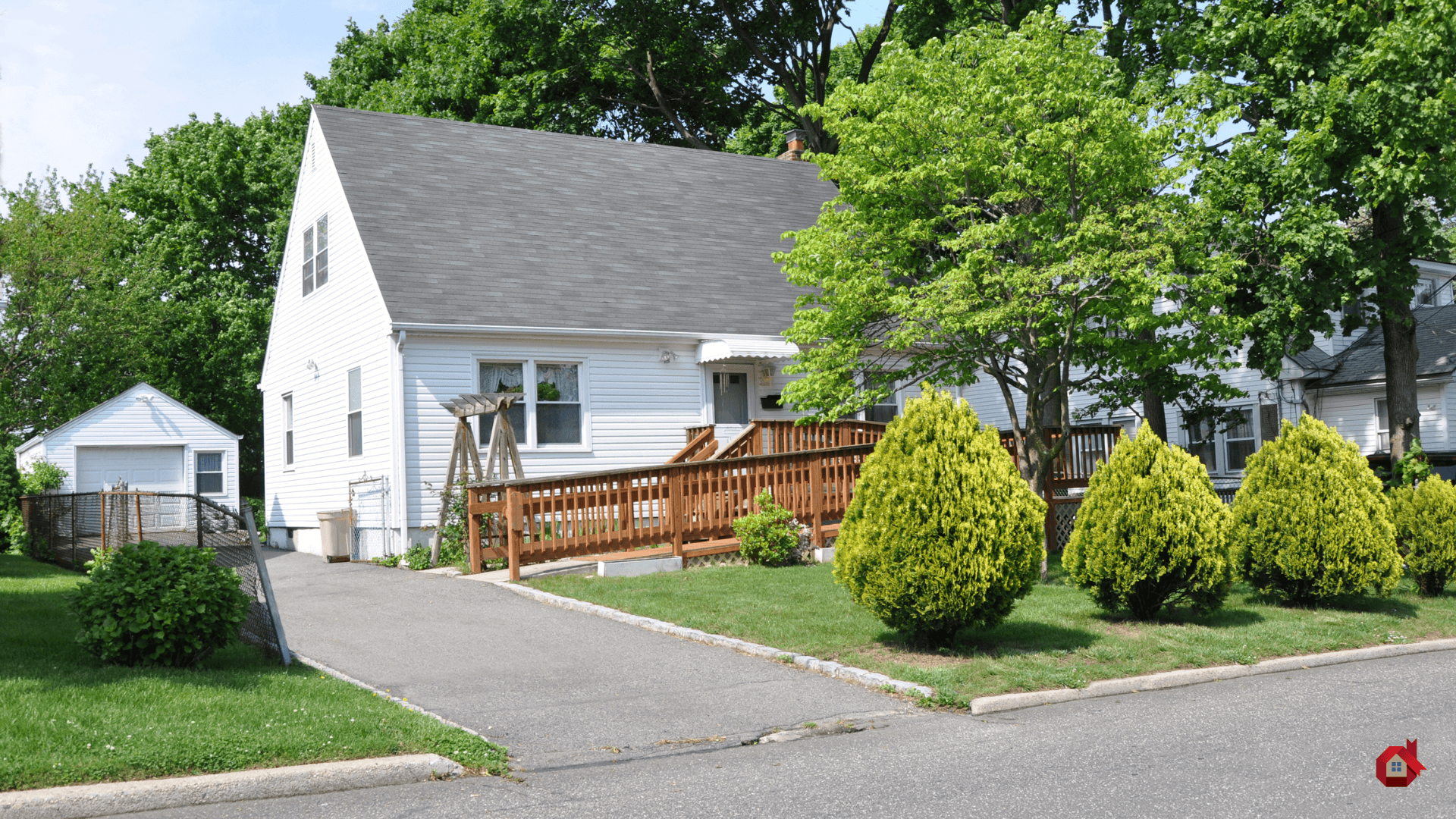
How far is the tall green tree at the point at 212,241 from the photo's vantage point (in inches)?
1389

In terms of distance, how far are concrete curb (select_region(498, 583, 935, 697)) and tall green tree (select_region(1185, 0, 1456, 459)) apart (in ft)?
31.1

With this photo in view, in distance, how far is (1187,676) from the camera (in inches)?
340

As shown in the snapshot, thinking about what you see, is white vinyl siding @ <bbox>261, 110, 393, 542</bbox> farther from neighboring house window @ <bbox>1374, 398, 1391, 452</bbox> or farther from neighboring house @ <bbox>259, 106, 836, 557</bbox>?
neighboring house window @ <bbox>1374, 398, 1391, 452</bbox>

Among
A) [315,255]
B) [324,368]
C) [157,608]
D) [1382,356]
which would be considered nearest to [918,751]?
[157,608]

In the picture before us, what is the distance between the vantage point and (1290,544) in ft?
38.0

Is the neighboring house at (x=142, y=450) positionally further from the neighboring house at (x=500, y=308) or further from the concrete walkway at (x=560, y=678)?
the concrete walkway at (x=560, y=678)

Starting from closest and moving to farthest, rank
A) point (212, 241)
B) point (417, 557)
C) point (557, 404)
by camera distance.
→ point (417, 557) < point (557, 404) < point (212, 241)

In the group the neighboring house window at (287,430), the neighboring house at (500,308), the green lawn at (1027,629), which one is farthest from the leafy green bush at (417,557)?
the neighboring house window at (287,430)

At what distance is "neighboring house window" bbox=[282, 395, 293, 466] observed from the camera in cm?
2309

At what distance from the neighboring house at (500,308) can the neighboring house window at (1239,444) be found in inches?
503

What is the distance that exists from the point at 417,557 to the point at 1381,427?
22.9m

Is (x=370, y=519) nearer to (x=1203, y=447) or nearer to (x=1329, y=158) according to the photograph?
(x=1329, y=158)

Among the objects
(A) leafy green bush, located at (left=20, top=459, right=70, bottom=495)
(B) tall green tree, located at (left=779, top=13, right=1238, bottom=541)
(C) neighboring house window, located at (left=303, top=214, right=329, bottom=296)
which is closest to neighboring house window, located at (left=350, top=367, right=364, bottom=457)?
(C) neighboring house window, located at (left=303, top=214, right=329, bottom=296)

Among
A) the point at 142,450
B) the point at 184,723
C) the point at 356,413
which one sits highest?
the point at 356,413
